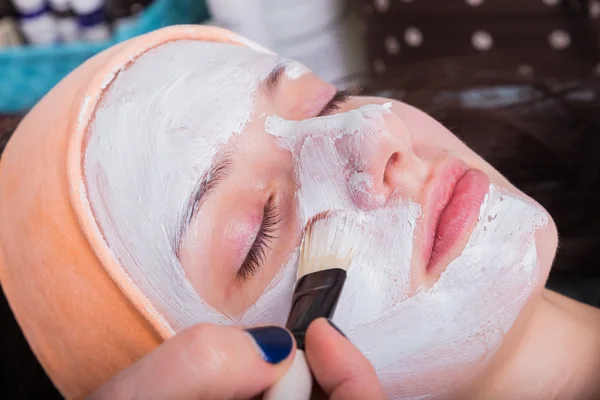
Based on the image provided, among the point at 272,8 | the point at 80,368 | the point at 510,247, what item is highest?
the point at 272,8

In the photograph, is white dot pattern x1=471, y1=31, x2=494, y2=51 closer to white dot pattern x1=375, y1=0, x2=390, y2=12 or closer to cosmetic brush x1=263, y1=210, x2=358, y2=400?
white dot pattern x1=375, y1=0, x2=390, y2=12

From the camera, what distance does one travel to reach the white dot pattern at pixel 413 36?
1.28 m

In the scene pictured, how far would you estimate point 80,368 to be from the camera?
0.67 metres

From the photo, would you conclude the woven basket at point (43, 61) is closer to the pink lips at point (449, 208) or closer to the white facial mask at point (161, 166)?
the white facial mask at point (161, 166)

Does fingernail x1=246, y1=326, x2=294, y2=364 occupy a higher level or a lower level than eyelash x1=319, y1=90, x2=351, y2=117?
lower

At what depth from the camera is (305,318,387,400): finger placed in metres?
0.45

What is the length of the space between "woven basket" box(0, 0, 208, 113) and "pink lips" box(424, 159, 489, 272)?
2.92 feet

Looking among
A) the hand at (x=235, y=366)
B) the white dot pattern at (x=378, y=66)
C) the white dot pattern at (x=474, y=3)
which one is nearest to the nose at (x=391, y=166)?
the hand at (x=235, y=366)

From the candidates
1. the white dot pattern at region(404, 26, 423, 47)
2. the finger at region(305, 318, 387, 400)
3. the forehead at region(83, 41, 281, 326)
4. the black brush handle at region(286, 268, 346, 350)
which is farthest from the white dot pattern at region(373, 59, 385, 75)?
the finger at region(305, 318, 387, 400)

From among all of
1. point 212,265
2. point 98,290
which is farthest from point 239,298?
point 98,290

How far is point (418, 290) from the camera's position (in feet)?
1.99

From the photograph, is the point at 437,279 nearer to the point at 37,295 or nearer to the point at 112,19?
the point at 37,295

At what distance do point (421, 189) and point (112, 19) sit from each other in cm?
113

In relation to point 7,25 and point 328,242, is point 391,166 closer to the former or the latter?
point 328,242
